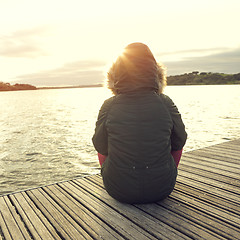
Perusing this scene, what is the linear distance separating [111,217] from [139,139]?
0.98 meters

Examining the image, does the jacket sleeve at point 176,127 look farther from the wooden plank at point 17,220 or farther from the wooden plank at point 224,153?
the wooden plank at point 224,153

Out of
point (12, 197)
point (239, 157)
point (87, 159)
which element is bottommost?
point (87, 159)

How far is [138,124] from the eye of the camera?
2797 millimetres

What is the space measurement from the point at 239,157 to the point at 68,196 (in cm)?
373

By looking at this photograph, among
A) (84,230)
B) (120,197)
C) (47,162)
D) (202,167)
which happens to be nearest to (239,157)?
(202,167)

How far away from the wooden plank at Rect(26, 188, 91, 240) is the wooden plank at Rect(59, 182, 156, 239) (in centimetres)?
31

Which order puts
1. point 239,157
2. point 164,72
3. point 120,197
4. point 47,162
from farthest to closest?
point 47,162, point 239,157, point 120,197, point 164,72

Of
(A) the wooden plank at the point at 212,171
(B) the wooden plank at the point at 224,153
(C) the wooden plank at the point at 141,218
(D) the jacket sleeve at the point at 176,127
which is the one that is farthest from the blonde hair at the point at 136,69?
(B) the wooden plank at the point at 224,153

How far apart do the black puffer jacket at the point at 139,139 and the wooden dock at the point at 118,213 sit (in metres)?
0.32

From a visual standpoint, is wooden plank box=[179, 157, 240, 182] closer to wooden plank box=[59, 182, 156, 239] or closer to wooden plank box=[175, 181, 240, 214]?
wooden plank box=[175, 181, 240, 214]

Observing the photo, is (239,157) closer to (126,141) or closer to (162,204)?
(162,204)

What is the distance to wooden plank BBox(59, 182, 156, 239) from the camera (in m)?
2.64

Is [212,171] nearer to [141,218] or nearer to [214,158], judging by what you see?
[214,158]

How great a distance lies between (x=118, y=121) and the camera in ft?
9.38
